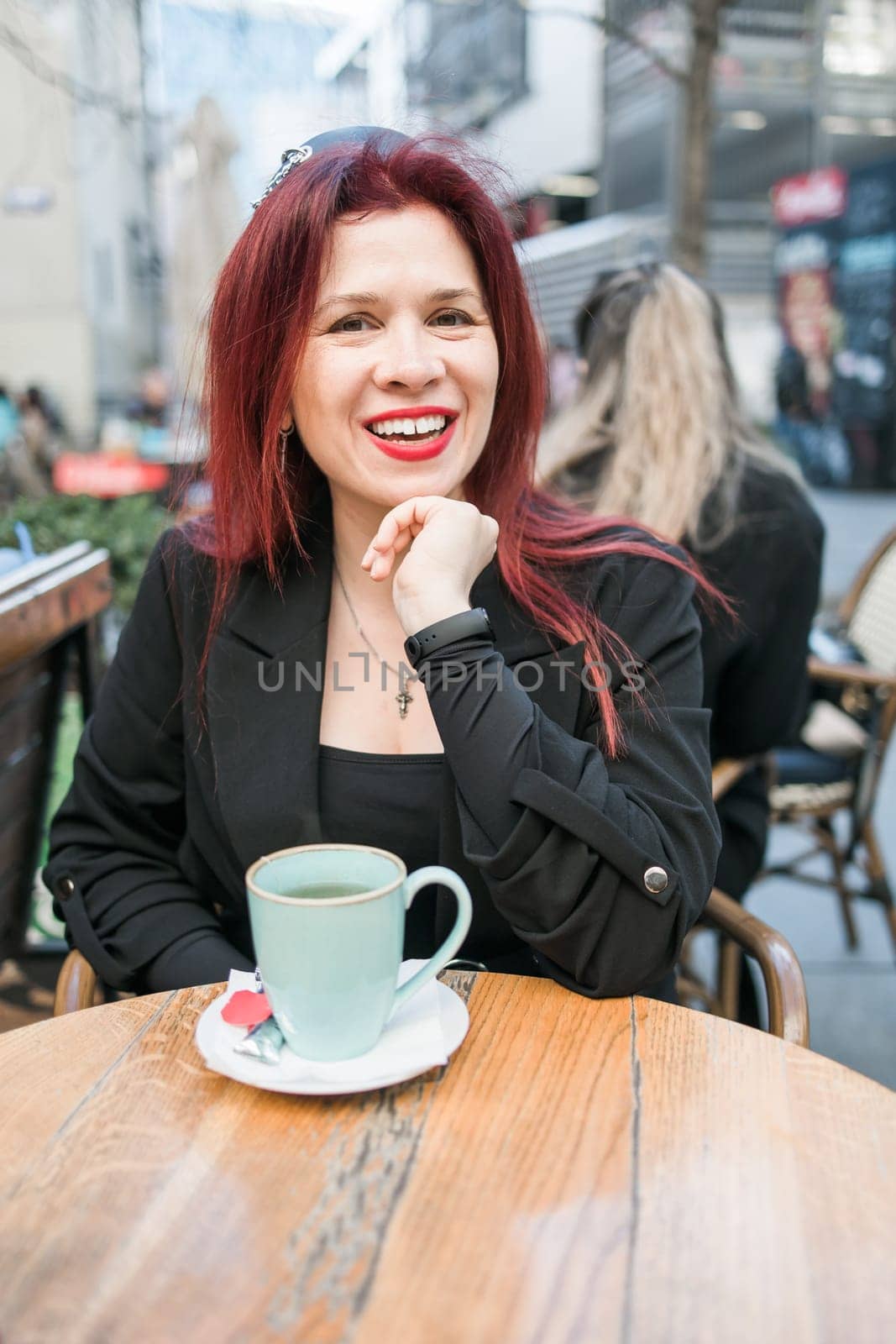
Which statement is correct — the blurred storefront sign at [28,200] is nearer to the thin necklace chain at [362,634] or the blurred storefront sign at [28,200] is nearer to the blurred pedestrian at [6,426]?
the blurred pedestrian at [6,426]

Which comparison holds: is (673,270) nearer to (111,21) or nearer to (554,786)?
(554,786)

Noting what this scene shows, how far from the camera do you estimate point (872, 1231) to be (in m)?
0.77

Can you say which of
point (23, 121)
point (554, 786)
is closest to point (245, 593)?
point (554, 786)

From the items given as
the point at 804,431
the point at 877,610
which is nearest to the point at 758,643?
the point at 877,610

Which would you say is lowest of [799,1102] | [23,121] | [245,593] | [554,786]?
[799,1102]

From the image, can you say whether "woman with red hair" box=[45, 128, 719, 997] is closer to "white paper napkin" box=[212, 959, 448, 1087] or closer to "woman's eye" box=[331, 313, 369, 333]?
"woman's eye" box=[331, 313, 369, 333]

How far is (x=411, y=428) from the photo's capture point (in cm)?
139

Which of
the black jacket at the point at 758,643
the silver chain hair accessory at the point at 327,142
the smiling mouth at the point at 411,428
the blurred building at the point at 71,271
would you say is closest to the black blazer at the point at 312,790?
the smiling mouth at the point at 411,428

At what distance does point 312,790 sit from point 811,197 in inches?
526

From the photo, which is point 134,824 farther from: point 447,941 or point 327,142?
point 327,142

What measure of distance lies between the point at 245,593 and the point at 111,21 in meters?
3.50

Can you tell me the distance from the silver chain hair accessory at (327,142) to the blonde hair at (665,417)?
3.91 ft

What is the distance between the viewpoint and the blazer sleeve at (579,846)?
3.71ft

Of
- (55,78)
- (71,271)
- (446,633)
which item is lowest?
(446,633)
